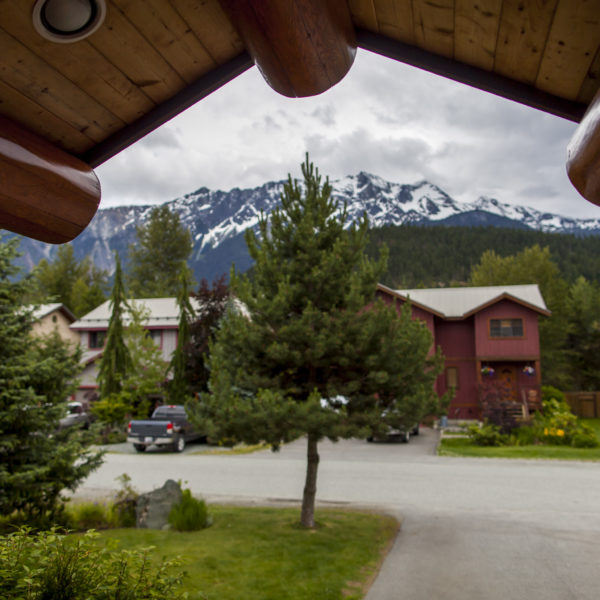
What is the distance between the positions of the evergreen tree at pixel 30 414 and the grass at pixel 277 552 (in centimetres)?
118

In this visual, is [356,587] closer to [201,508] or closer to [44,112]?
[201,508]

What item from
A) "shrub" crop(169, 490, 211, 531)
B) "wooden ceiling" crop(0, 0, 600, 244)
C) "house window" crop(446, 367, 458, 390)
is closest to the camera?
"wooden ceiling" crop(0, 0, 600, 244)

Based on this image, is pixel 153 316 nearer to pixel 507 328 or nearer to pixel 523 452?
pixel 507 328

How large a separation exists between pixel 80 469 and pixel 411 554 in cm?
514

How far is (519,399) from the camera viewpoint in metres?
25.3

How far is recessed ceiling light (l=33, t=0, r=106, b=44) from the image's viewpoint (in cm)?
230

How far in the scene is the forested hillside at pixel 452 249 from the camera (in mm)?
83000

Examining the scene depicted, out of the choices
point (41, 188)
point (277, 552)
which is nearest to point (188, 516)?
point (277, 552)

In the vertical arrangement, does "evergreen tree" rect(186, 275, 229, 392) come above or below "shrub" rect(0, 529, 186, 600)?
above

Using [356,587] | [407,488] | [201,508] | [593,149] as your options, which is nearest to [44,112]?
[593,149]

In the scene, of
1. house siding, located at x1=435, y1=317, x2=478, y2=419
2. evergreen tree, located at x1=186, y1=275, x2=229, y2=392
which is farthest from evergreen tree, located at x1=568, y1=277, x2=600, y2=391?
evergreen tree, located at x1=186, y1=275, x2=229, y2=392

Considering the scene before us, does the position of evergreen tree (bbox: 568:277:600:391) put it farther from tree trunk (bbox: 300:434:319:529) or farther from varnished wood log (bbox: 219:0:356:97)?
varnished wood log (bbox: 219:0:356:97)

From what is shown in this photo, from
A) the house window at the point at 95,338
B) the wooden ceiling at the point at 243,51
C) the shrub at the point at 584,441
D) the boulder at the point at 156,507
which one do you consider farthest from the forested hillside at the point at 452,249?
the wooden ceiling at the point at 243,51

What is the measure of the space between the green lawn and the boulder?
1074cm
